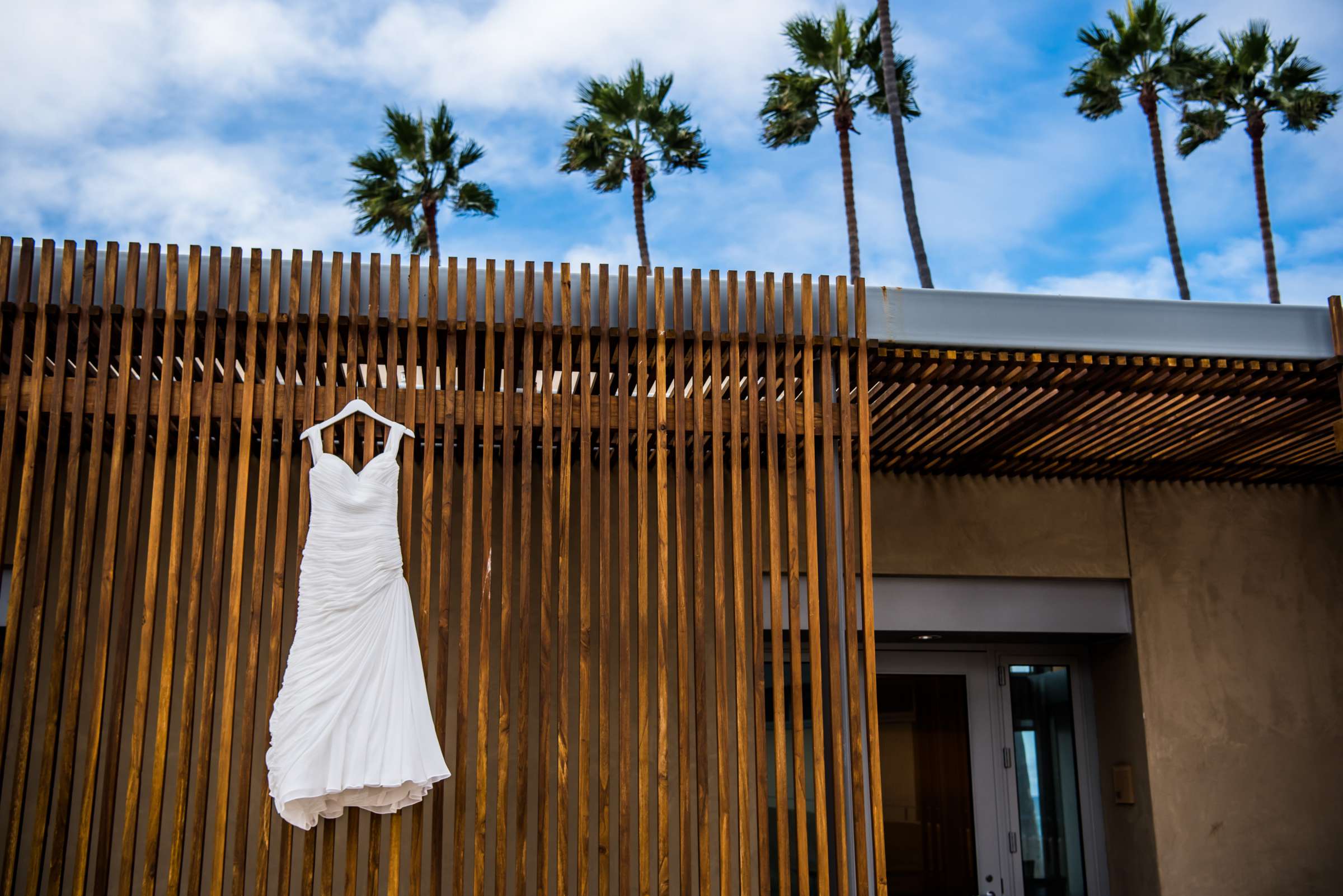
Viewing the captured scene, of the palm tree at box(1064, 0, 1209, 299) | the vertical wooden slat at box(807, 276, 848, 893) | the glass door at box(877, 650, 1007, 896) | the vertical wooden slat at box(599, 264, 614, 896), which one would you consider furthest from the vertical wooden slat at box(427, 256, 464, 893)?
the palm tree at box(1064, 0, 1209, 299)

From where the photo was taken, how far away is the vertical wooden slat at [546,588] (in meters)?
4.55

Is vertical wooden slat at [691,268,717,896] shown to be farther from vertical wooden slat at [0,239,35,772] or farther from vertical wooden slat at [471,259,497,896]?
vertical wooden slat at [0,239,35,772]

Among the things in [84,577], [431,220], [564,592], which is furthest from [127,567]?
[431,220]

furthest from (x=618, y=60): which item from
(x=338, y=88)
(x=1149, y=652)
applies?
(x=1149, y=652)

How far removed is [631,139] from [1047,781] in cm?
1609

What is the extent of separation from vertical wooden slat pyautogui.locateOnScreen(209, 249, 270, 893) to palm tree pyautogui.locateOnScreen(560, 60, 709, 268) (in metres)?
17.0

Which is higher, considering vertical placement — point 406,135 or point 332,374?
point 406,135

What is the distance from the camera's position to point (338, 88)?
43.2 metres

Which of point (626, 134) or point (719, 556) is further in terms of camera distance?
point (626, 134)

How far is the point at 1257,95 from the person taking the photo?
20.8 meters

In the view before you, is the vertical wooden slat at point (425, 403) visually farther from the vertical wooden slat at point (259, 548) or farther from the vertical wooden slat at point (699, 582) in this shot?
the vertical wooden slat at point (699, 582)

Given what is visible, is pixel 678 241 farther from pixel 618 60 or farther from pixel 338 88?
pixel 338 88

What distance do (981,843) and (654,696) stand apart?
2367 mm

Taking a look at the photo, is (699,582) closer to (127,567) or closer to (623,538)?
A: (623,538)
